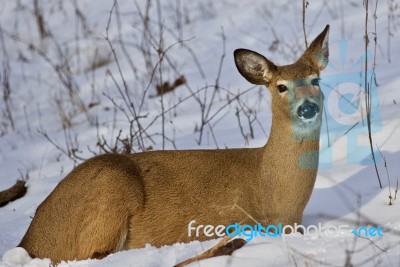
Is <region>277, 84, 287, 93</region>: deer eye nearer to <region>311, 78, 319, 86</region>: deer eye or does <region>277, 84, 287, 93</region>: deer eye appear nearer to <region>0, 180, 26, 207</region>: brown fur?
<region>311, 78, 319, 86</region>: deer eye

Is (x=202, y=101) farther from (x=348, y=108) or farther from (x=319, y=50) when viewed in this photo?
(x=319, y=50)

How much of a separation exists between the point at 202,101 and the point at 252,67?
3.29 metres

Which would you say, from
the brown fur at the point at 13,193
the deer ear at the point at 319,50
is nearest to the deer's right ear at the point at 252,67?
the deer ear at the point at 319,50

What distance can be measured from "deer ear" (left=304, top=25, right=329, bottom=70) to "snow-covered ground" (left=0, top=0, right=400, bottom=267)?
2.56ft

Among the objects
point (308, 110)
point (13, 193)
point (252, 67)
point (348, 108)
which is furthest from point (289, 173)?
point (13, 193)

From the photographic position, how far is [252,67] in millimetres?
5125

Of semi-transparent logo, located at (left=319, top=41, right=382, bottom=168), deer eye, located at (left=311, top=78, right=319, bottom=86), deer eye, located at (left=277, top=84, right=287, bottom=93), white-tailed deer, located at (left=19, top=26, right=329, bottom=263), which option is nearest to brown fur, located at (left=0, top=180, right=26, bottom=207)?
white-tailed deer, located at (left=19, top=26, right=329, bottom=263)

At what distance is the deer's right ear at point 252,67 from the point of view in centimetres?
508

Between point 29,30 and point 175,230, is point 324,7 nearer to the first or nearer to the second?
point 29,30

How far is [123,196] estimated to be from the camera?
4.89 meters

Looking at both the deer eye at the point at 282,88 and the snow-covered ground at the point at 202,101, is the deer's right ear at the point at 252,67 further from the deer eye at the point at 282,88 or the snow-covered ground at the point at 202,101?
the snow-covered ground at the point at 202,101

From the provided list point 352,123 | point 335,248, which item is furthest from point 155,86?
point 335,248

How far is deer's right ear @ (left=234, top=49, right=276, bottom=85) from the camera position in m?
5.08

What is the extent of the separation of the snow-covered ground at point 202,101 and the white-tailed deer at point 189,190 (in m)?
0.19
